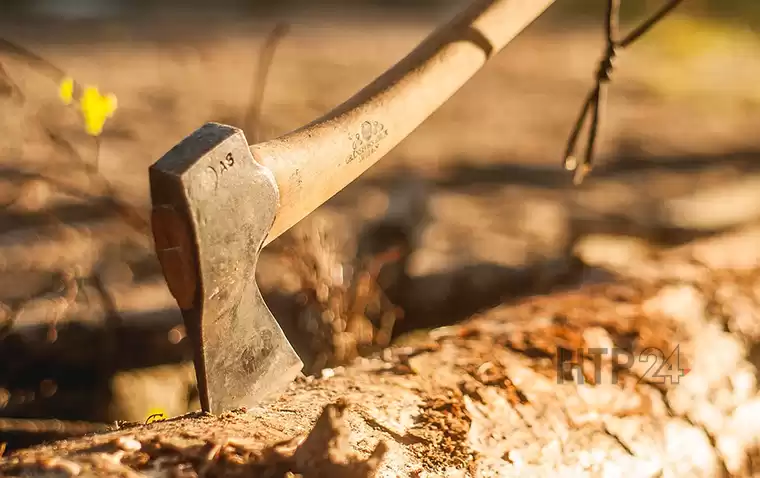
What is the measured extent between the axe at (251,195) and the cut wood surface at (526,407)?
0.34 feet

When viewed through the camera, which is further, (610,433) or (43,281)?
(43,281)

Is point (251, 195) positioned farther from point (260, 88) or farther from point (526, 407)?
point (260, 88)

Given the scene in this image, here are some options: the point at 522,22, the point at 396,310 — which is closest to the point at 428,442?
the point at 522,22

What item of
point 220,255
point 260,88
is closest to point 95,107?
A: point 220,255

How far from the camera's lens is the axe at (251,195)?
3.98 ft

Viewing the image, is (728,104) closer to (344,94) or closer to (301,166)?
(344,94)

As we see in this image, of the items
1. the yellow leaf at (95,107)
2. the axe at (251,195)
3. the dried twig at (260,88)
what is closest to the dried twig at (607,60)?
the axe at (251,195)

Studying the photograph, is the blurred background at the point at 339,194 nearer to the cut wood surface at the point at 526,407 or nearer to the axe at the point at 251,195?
the cut wood surface at the point at 526,407

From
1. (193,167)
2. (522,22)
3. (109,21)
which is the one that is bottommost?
(193,167)

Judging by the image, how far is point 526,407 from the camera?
158 centimetres

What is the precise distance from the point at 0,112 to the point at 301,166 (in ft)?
8.82

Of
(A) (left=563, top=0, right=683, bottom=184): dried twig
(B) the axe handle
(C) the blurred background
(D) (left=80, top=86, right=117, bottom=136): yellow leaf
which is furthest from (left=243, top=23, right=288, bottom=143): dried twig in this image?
(A) (left=563, top=0, right=683, bottom=184): dried twig

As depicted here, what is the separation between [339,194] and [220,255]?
2.00 metres

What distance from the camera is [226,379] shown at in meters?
1.38
